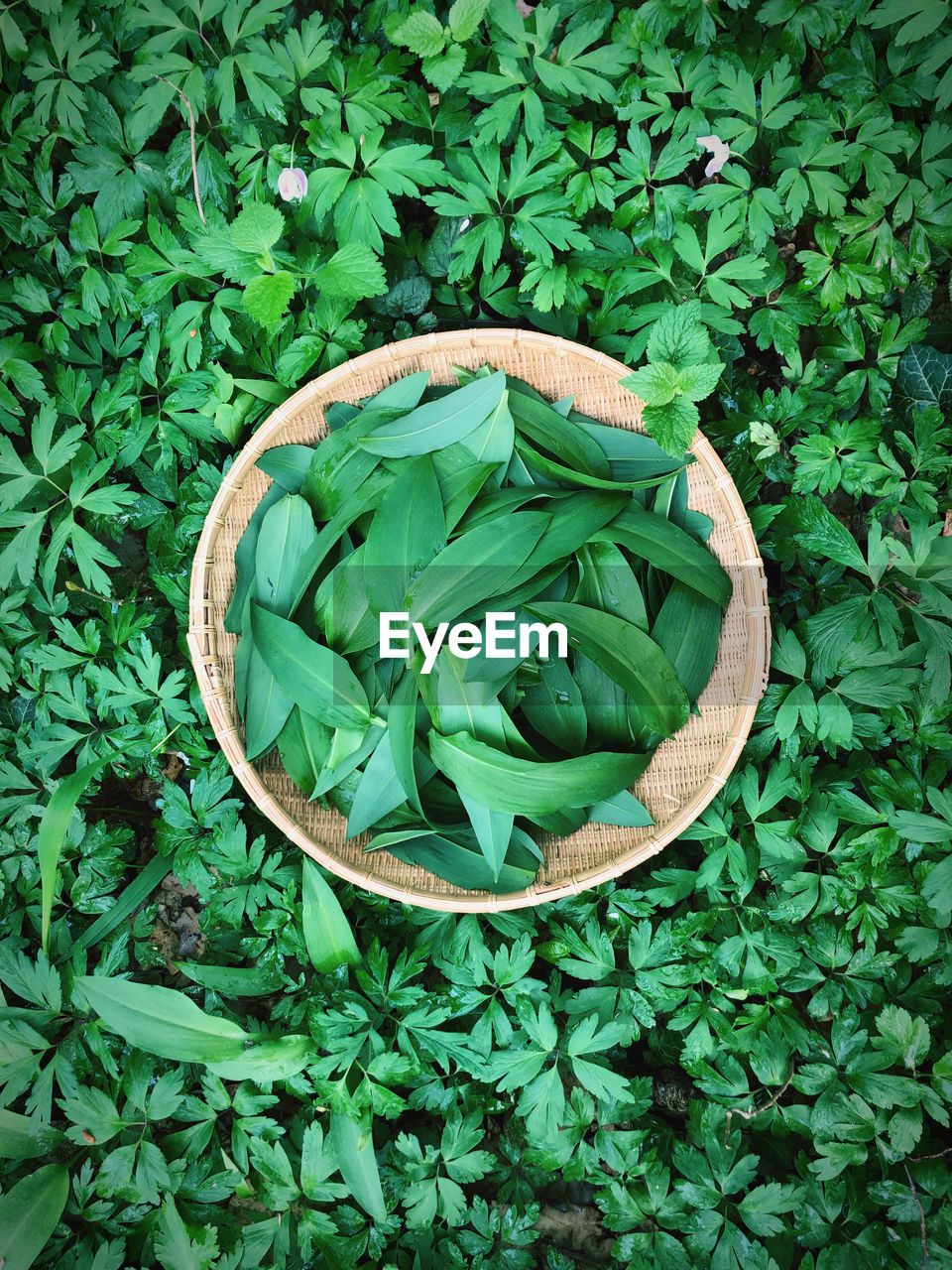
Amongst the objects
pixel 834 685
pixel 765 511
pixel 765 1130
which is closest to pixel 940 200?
pixel 765 511

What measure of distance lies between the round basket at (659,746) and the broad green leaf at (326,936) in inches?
4.3

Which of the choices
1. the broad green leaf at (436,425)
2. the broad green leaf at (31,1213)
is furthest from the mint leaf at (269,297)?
the broad green leaf at (31,1213)

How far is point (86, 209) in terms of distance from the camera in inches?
67.2

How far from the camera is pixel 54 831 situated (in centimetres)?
166

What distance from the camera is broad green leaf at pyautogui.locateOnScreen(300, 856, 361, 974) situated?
169 cm

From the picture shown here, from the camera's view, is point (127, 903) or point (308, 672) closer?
point (308, 672)

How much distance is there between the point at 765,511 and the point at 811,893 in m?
0.80

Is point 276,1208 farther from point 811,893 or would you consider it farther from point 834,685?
point 834,685

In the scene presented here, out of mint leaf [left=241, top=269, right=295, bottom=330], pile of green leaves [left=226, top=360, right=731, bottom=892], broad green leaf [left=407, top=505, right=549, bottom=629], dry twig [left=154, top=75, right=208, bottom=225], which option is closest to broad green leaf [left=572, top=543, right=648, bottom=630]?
pile of green leaves [left=226, top=360, right=731, bottom=892]

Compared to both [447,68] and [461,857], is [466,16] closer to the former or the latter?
[447,68]

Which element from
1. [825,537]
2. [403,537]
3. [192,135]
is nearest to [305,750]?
[403,537]

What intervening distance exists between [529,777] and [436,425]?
2.35 ft

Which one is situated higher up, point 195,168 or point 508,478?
point 195,168

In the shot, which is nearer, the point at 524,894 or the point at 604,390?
the point at 524,894
